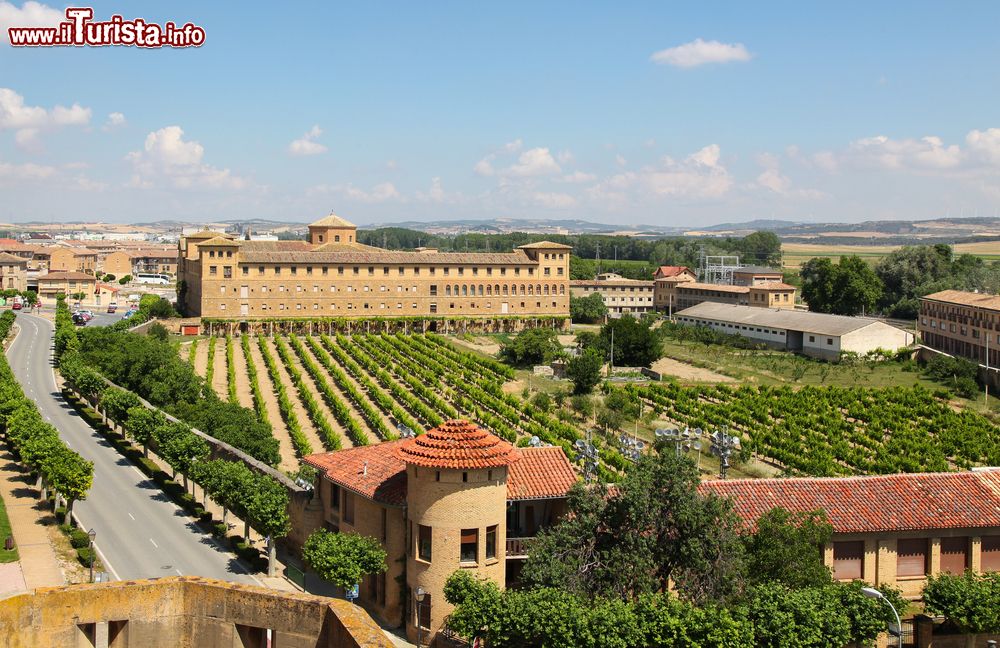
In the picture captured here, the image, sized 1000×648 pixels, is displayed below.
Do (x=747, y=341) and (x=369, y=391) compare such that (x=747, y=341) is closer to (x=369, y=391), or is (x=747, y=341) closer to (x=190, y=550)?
(x=369, y=391)

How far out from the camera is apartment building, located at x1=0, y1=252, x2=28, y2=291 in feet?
363

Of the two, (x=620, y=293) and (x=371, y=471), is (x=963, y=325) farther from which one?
(x=371, y=471)

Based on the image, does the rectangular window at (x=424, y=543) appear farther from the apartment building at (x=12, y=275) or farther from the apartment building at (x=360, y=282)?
the apartment building at (x=12, y=275)

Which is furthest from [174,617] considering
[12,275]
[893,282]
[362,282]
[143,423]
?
[12,275]

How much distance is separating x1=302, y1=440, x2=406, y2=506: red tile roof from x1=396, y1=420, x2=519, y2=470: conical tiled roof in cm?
142

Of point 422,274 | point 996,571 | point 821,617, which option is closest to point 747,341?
point 422,274

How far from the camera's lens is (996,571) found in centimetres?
2403

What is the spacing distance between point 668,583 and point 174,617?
37.5ft

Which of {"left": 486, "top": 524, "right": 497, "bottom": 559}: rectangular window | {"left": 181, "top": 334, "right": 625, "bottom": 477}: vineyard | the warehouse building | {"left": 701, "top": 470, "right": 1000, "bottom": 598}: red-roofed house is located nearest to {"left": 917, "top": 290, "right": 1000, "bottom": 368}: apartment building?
the warehouse building

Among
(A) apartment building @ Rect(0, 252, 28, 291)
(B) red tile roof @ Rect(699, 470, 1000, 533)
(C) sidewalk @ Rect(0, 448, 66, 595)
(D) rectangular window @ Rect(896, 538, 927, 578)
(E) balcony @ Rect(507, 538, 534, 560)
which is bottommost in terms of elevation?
(C) sidewalk @ Rect(0, 448, 66, 595)

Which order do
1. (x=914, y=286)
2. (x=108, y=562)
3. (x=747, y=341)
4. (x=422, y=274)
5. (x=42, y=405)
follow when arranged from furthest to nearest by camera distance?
(x=914, y=286) < (x=422, y=274) < (x=747, y=341) < (x=42, y=405) < (x=108, y=562)

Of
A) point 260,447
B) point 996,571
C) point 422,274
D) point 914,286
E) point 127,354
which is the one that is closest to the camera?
point 996,571

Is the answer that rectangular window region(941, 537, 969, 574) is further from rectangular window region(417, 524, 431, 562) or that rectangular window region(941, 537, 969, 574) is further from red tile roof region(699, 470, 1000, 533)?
rectangular window region(417, 524, 431, 562)

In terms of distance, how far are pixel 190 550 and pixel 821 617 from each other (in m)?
17.7
